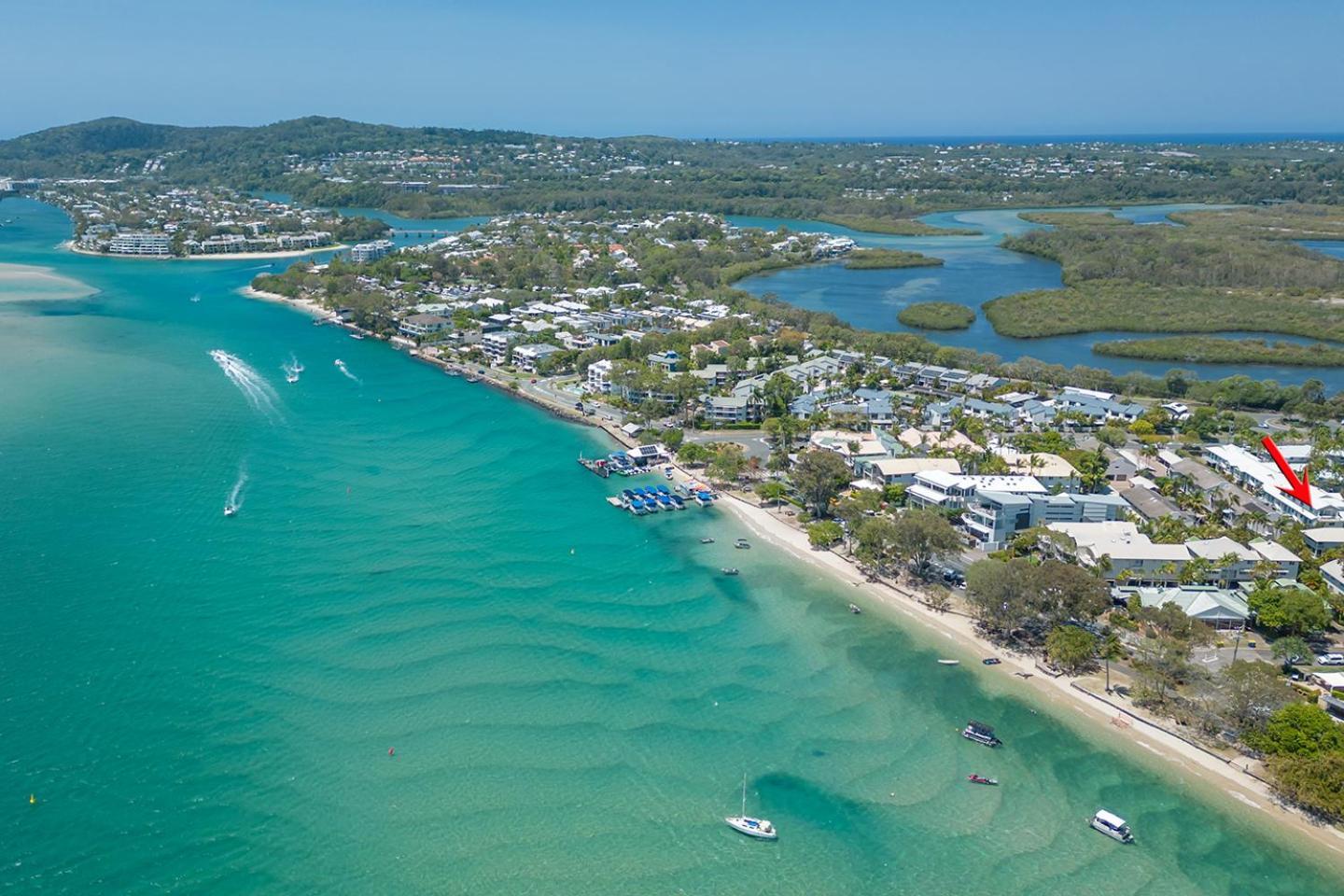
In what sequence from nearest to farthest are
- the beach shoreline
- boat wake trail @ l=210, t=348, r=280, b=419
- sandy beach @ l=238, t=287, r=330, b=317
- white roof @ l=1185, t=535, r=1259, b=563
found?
white roof @ l=1185, t=535, r=1259, b=563 → boat wake trail @ l=210, t=348, r=280, b=419 → sandy beach @ l=238, t=287, r=330, b=317 → the beach shoreline

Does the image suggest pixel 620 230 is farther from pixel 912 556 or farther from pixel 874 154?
pixel 874 154

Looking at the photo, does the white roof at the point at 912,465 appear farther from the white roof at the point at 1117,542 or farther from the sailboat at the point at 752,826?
the sailboat at the point at 752,826

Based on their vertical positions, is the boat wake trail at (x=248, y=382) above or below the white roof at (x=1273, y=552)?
above

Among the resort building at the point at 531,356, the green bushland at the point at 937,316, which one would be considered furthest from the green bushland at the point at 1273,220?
the resort building at the point at 531,356

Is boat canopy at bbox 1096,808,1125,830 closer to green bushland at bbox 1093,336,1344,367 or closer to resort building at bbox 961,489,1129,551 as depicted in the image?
resort building at bbox 961,489,1129,551

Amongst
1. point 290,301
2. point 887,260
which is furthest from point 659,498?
A: point 887,260

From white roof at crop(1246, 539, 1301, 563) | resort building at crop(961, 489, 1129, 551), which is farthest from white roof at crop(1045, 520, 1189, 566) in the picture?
white roof at crop(1246, 539, 1301, 563)

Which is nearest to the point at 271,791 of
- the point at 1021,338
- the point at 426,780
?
the point at 426,780
